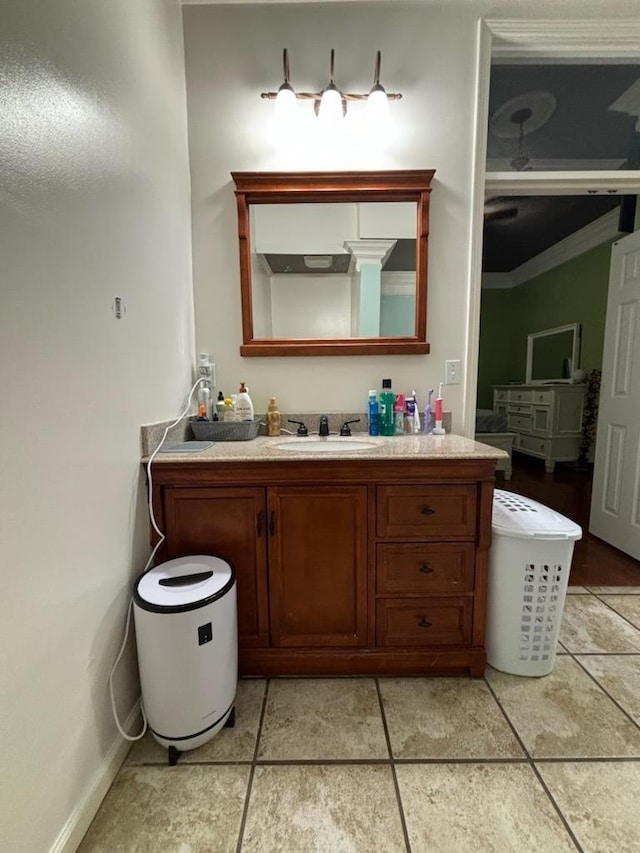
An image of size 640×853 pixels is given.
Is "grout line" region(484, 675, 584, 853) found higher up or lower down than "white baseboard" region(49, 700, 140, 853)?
lower down

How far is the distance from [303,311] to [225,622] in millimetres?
1320

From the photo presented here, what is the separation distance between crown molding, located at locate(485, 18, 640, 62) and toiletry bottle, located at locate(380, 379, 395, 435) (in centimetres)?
162

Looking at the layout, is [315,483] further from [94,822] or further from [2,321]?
[94,822]

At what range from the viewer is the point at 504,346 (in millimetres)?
6039

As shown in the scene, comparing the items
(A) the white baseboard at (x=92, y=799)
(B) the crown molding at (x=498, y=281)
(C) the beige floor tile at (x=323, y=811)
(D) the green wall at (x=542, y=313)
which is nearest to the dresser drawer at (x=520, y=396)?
(D) the green wall at (x=542, y=313)

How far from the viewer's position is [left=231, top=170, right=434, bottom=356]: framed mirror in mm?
1624

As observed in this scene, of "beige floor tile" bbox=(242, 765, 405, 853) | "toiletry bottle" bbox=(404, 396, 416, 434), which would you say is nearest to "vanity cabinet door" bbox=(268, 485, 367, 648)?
"beige floor tile" bbox=(242, 765, 405, 853)

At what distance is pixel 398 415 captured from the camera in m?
1.69

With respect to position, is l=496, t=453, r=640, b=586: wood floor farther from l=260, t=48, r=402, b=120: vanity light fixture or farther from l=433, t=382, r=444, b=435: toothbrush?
l=260, t=48, r=402, b=120: vanity light fixture

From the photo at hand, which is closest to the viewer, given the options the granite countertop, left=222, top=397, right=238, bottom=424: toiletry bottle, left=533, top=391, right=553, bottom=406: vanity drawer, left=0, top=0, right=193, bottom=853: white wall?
left=0, top=0, right=193, bottom=853: white wall

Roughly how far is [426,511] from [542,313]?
5.25 meters

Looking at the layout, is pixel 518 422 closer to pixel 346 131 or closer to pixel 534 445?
pixel 534 445

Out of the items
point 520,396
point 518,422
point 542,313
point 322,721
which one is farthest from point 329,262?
point 542,313

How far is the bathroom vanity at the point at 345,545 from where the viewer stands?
48.0 inches
